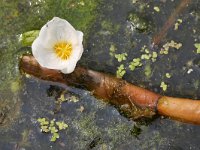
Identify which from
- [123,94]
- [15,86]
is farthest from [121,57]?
[15,86]

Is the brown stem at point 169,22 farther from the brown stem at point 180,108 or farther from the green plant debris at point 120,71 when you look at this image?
the brown stem at point 180,108

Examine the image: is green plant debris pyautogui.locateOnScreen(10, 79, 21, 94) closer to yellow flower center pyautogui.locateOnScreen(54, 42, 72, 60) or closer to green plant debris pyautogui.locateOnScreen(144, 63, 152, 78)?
yellow flower center pyautogui.locateOnScreen(54, 42, 72, 60)

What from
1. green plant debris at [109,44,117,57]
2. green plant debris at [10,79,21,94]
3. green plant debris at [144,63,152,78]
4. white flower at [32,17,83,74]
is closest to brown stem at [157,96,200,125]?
green plant debris at [144,63,152,78]

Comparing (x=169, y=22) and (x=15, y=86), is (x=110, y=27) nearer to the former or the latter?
(x=169, y=22)

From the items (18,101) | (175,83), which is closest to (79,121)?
(18,101)

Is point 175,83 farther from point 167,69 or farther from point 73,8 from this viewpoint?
point 73,8

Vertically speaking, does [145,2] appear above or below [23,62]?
above
